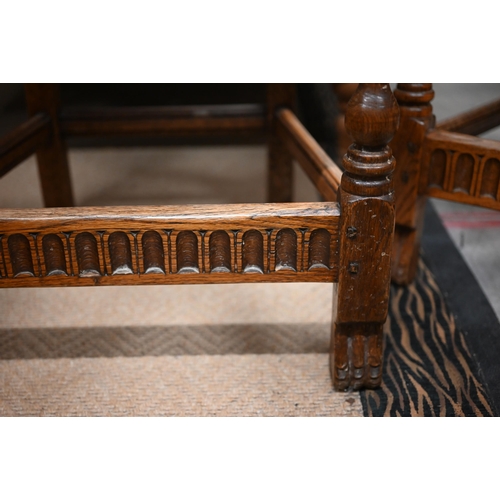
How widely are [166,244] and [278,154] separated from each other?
0.60 meters

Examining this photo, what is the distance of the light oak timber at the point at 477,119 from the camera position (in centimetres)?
97

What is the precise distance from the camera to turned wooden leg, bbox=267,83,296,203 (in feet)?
3.70

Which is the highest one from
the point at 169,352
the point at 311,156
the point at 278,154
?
the point at 311,156

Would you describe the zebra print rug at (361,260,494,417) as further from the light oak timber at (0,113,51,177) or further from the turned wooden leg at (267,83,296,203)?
the light oak timber at (0,113,51,177)

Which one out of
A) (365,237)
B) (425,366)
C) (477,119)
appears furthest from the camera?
(477,119)

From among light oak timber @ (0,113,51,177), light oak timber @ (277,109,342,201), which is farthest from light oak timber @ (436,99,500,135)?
light oak timber @ (0,113,51,177)

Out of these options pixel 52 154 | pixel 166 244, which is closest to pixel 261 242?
pixel 166 244

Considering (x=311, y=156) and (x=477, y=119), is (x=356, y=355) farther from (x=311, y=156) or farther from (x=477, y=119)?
(x=477, y=119)

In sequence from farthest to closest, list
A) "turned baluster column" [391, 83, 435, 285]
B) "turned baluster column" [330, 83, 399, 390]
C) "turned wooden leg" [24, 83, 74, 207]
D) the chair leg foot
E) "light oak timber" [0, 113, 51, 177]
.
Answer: "turned wooden leg" [24, 83, 74, 207], "light oak timber" [0, 113, 51, 177], "turned baluster column" [391, 83, 435, 285], the chair leg foot, "turned baluster column" [330, 83, 399, 390]

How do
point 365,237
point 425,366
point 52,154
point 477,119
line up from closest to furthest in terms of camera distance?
1. point 365,237
2. point 425,366
3. point 477,119
4. point 52,154

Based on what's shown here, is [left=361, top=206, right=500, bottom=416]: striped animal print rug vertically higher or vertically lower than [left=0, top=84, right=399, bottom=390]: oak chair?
lower

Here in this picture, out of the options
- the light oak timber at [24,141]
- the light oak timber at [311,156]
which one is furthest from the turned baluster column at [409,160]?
the light oak timber at [24,141]

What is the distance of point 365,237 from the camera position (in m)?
0.64
